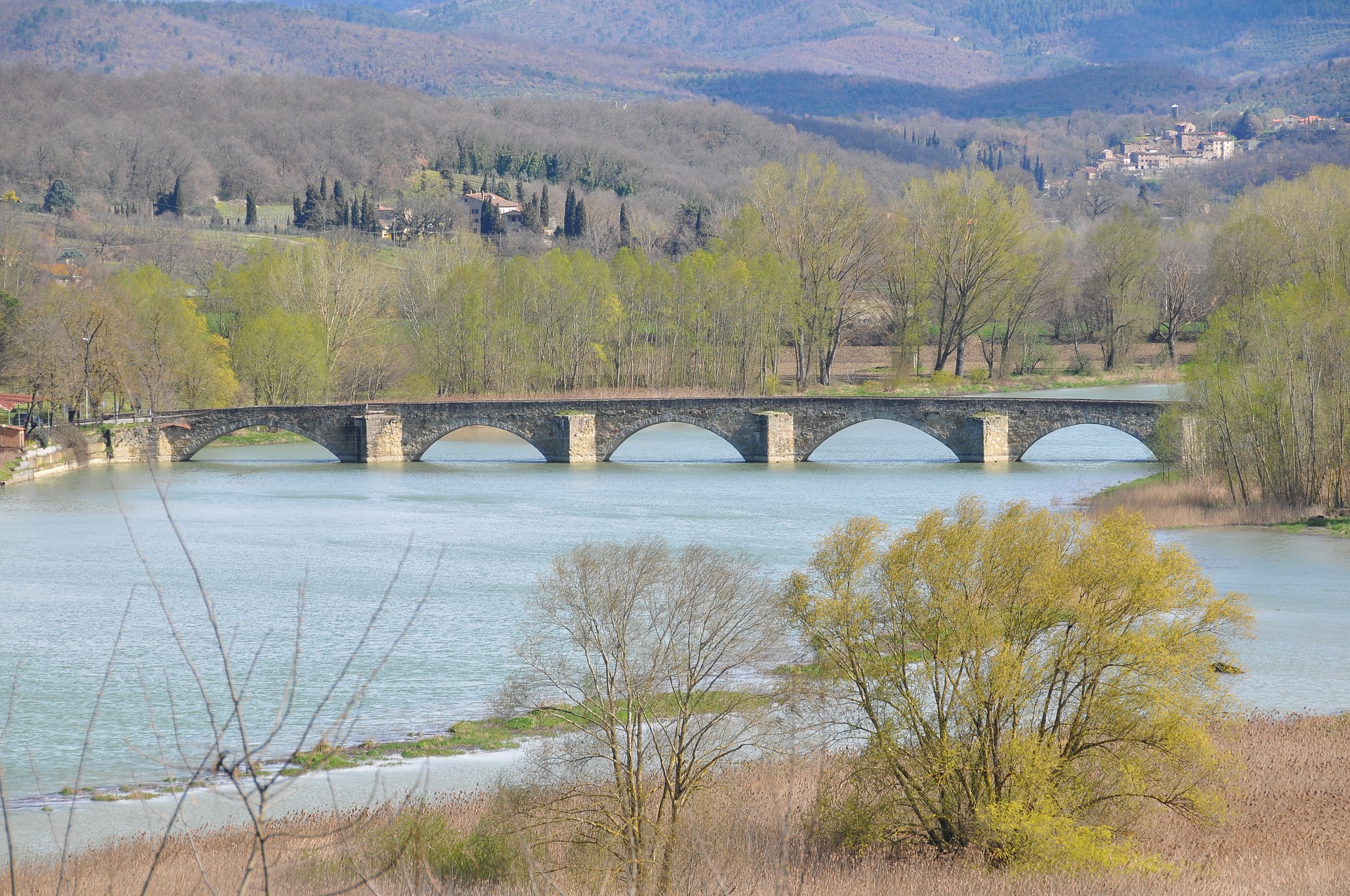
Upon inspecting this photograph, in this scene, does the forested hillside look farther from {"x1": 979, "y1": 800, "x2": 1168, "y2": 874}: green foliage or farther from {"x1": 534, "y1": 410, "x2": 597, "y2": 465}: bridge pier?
{"x1": 979, "y1": 800, "x2": 1168, "y2": 874}: green foliage

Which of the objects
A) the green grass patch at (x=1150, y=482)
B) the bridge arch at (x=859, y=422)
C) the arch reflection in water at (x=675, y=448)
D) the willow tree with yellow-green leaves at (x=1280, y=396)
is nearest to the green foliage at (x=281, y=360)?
the arch reflection in water at (x=675, y=448)

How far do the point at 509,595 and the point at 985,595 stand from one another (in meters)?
15.2

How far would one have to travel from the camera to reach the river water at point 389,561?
62.0ft

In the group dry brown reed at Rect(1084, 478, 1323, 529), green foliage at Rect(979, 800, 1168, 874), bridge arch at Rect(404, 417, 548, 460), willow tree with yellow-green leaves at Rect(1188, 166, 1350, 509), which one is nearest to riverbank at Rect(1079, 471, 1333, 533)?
dry brown reed at Rect(1084, 478, 1323, 529)

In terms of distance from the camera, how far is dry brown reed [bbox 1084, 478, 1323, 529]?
3297cm

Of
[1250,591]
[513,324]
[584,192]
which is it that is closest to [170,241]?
[513,324]

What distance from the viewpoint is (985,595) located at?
12.6 metres

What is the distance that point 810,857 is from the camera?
12141 millimetres

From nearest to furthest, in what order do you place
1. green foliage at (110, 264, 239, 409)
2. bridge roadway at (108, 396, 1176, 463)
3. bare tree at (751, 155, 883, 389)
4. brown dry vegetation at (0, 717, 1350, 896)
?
brown dry vegetation at (0, 717, 1350, 896) → bridge roadway at (108, 396, 1176, 463) → green foliage at (110, 264, 239, 409) → bare tree at (751, 155, 883, 389)

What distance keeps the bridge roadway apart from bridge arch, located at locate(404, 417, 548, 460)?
4 centimetres

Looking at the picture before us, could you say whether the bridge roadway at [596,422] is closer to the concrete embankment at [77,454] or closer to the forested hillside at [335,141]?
the concrete embankment at [77,454]

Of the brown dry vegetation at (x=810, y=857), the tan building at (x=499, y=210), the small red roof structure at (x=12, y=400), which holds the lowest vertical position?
the brown dry vegetation at (x=810, y=857)

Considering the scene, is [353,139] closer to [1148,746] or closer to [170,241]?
[170,241]

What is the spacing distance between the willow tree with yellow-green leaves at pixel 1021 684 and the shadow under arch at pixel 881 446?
3848cm
